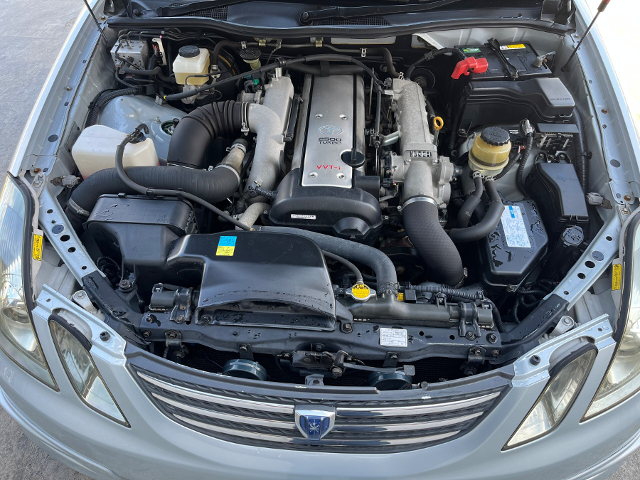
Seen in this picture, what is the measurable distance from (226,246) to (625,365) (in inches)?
55.3

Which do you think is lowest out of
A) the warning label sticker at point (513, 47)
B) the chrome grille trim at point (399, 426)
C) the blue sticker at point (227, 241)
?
the chrome grille trim at point (399, 426)

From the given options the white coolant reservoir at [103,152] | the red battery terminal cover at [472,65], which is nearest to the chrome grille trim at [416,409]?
the white coolant reservoir at [103,152]

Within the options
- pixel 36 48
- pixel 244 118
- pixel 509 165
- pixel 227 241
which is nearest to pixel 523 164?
pixel 509 165

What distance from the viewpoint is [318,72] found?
262 cm

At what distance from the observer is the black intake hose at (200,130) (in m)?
2.14

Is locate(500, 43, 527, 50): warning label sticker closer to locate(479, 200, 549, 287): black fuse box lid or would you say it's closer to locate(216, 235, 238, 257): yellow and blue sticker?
locate(479, 200, 549, 287): black fuse box lid

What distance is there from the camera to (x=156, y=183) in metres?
1.92

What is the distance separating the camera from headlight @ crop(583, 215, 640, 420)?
1511mm

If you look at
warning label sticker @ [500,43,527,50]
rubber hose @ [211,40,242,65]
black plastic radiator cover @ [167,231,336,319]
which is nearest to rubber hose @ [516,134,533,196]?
warning label sticker @ [500,43,527,50]

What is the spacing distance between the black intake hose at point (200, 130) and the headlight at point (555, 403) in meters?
1.68

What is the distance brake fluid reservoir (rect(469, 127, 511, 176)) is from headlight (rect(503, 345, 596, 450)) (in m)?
1.00

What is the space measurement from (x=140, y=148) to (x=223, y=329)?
977 mm

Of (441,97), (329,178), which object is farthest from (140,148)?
(441,97)

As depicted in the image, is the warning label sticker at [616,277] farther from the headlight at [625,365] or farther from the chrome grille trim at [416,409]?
the chrome grille trim at [416,409]
